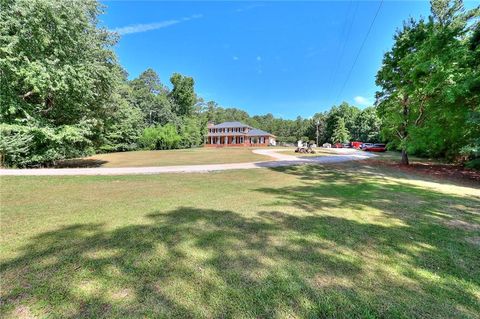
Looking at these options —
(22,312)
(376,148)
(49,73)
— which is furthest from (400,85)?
(376,148)

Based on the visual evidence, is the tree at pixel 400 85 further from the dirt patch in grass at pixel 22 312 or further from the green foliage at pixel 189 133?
the green foliage at pixel 189 133

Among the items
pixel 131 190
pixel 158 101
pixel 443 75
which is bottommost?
pixel 131 190

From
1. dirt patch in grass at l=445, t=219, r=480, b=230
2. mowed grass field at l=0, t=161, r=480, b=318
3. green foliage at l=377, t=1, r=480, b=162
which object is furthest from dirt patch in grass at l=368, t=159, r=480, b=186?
dirt patch in grass at l=445, t=219, r=480, b=230

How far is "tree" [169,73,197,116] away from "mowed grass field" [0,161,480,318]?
48.0 meters

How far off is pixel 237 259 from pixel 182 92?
52302 millimetres

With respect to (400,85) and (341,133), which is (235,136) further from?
(400,85)

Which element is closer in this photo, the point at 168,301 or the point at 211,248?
the point at 168,301

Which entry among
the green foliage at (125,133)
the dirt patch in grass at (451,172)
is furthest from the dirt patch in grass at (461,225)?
the green foliage at (125,133)

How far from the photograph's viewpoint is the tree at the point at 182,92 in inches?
1993

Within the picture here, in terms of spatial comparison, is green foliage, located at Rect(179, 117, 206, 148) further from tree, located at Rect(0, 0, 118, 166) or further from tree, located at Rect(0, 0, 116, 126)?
tree, located at Rect(0, 0, 116, 126)

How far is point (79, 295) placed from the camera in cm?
217

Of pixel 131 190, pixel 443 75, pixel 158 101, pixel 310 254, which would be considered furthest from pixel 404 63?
pixel 158 101

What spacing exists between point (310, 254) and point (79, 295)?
266 centimetres

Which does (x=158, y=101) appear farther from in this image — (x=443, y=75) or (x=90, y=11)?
(x=443, y=75)
